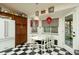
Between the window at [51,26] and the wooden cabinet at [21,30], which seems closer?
the window at [51,26]

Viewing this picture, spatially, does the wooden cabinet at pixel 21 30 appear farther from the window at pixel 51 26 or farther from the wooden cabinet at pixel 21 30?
the window at pixel 51 26

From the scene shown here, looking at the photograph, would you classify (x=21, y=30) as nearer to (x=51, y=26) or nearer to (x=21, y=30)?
(x=21, y=30)


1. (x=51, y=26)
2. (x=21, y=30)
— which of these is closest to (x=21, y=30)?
(x=21, y=30)

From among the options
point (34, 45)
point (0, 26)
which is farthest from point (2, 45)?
point (34, 45)

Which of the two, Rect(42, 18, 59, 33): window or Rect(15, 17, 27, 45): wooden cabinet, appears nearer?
Rect(42, 18, 59, 33): window

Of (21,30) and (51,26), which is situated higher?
(51,26)

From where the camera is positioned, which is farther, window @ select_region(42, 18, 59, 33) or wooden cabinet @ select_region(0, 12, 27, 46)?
wooden cabinet @ select_region(0, 12, 27, 46)

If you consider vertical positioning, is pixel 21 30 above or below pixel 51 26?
below

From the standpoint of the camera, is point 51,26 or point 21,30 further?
point 21,30

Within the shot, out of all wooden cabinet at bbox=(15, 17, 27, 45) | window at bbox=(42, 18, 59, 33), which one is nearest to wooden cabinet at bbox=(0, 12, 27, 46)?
wooden cabinet at bbox=(15, 17, 27, 45)

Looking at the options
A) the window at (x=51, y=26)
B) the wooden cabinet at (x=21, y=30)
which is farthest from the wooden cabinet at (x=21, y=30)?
the window at (x=51, y=26)

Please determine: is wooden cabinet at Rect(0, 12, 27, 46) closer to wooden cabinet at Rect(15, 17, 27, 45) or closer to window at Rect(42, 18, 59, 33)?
wooden cabinet at Rect(15, 17, 27, 45)
